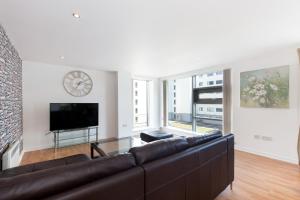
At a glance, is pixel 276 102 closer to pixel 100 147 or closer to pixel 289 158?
pixel 289 158

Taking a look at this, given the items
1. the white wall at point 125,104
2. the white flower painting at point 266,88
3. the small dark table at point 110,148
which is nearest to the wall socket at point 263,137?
the white flower painting at point 266,88

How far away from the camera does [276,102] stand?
3359 millimetres

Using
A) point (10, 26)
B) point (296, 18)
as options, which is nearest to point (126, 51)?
point (10, 26)

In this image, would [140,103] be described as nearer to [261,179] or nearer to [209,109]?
[209,109]

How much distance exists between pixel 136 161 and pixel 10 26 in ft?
8.10

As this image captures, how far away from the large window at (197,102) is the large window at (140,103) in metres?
0.89

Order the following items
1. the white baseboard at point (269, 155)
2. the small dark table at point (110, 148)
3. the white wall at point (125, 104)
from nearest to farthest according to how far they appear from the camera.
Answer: the small dark table at point (110, 148)
the white baseboard at point (269, 155)
the white wall at point (125, 104)

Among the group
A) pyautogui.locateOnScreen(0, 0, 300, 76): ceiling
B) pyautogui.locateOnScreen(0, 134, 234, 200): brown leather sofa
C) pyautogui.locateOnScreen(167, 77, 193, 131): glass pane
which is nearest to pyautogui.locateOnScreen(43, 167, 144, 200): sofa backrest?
pyautogui.locateOnScreen(0, 134, 234, 200): brown leather sofa

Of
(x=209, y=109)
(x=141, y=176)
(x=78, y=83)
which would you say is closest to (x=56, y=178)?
(x=141, y=176)

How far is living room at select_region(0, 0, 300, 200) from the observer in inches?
52.1

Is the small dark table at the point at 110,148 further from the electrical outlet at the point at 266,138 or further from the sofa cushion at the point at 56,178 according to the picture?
the electrical outlet at the point at 266,138

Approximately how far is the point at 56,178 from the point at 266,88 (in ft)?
13.3

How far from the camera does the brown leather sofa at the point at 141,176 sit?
0.90 meters

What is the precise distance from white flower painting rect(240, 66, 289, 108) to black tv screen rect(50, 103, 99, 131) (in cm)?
394
